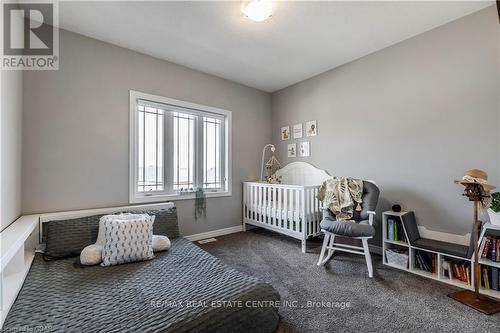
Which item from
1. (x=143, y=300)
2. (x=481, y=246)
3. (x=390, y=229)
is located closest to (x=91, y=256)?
(x=143, y=300)

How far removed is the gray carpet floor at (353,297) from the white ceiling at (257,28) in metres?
2.56

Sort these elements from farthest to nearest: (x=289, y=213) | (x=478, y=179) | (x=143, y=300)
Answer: (x=289, y=213) → (x=478, y=179) → (x=143, y=300)

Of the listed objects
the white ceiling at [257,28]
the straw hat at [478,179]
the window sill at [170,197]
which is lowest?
the window sill at [170,197]

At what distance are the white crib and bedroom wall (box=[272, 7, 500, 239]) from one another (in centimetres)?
53

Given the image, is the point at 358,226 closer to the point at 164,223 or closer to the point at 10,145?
the point at 164,223

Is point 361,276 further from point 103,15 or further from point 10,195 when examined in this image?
point 103,15

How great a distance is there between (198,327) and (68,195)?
216 cm

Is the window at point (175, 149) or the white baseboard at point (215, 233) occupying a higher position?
the window at point (175, 149)

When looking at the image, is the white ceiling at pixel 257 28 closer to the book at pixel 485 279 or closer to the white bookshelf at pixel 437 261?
the white bookshelf at pixel 437 261

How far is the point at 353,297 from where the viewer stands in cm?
183

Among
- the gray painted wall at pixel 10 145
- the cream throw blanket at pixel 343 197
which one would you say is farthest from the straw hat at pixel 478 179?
the gray painted wall at pixel 10 145

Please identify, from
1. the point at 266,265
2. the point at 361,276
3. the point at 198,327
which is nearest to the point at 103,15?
the point at 198,327

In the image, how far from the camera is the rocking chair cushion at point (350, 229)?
2.23 m

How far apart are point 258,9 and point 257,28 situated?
0.38 metres
